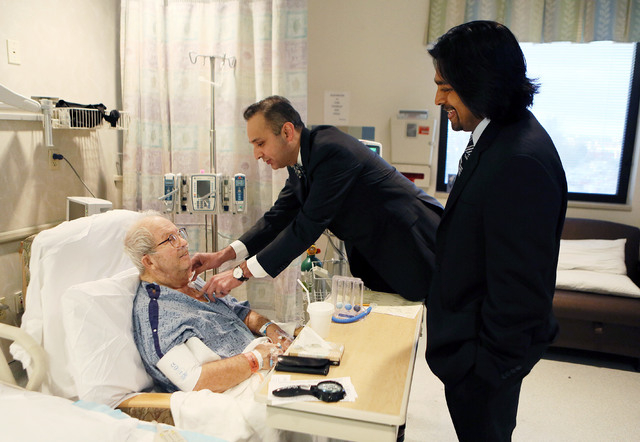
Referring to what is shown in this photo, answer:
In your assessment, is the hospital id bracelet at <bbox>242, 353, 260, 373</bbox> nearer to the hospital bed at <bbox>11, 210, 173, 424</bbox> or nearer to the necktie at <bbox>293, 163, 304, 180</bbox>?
the hospital bed at <bbox>11, 210, 173, 424</bbox>

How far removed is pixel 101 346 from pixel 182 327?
268 mm

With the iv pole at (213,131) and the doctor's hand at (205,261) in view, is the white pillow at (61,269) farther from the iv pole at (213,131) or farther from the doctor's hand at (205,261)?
the iv pole at (213,131)

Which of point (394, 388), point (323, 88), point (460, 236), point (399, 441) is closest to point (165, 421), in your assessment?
point (394, 388)

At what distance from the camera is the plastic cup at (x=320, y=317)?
1565mm

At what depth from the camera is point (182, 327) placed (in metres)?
1.77

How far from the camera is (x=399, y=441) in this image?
6.37 feet

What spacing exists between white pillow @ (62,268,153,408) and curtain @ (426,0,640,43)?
11.0ft

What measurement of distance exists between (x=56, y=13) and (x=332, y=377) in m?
2.77

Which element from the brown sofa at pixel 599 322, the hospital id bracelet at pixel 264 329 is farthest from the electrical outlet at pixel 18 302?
the brown sofa at pixel 599 322

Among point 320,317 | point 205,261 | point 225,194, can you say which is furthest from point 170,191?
point 320,317

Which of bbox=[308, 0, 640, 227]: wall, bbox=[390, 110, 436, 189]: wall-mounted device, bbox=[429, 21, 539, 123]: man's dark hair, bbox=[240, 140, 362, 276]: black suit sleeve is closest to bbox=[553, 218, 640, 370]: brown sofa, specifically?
bbox=[308, 0, 640, 227]: wall

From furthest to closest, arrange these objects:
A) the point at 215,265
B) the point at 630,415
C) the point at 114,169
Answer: the point at 114,169, the point at 630,415, the point at 215,265

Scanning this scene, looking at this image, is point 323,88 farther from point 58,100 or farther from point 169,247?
point 169,247

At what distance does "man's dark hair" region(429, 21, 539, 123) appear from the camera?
3.56 feet
